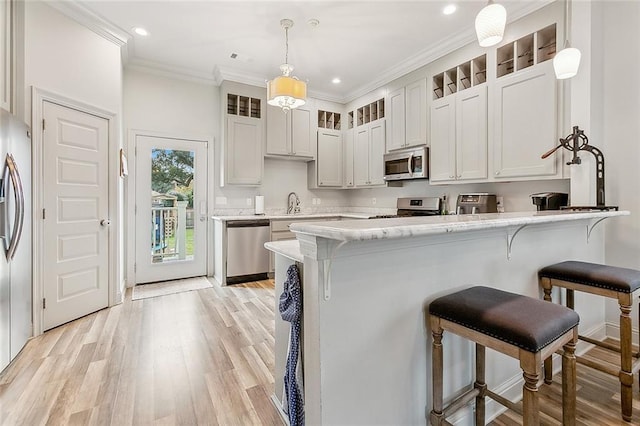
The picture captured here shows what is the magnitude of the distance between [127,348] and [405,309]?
2299 millimetres

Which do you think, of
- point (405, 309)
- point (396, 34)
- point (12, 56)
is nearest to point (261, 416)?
point (405, 309)

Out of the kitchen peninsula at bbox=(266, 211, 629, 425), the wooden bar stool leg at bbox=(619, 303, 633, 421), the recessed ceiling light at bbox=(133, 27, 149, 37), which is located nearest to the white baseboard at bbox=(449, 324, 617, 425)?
the kitchen peninsula at bbox=(266, 211, 629, 425)

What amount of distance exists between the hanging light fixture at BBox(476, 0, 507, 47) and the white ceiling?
1.43 m

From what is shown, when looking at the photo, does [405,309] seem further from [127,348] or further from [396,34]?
[396,34]

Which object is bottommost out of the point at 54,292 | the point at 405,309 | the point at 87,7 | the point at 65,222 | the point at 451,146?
the point at 54,292

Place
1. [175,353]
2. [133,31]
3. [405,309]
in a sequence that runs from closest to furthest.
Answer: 1. [405,309]
2. [175,353]
3. [133,31]

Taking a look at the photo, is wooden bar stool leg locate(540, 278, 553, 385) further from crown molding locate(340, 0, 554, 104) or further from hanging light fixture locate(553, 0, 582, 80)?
crown molding locate(340, 0, 554, 104)

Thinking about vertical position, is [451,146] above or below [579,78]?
below

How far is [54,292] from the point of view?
2.79 m

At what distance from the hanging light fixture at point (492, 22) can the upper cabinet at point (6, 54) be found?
11.2ft

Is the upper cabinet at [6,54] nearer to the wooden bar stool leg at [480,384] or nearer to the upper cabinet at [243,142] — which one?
the upper cabinet at [243,142]

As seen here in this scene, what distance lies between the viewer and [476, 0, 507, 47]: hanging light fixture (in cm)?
163

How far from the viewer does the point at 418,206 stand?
4109mm

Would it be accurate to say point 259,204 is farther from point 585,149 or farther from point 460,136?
point 585,149
